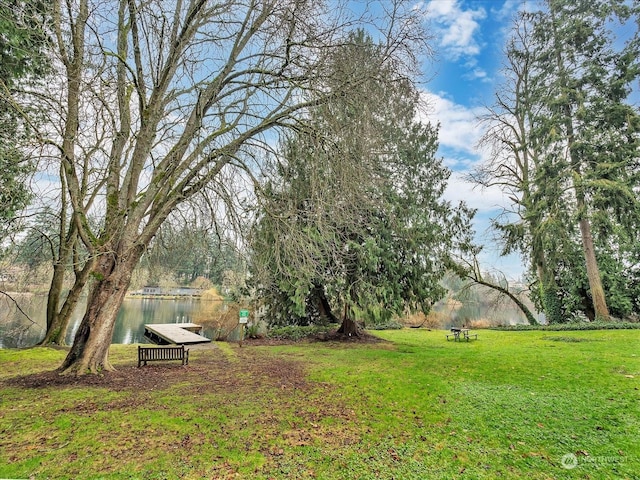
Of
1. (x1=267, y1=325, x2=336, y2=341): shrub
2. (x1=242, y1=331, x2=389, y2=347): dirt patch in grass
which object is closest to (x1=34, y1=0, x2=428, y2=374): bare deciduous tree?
(x1=242, y1=331, x2=389, y2=347): dirt patch in grass

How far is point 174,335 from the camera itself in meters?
14.6

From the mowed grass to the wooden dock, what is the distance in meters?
5.97

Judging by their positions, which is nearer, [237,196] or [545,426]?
[545,426]

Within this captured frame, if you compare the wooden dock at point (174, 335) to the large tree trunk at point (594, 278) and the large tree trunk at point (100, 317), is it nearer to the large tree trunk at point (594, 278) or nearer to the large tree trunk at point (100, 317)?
the large tree trunk at point (100, 317)

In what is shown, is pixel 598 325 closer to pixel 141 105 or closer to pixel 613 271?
pixel 613 271

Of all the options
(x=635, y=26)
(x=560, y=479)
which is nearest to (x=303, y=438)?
(x=560, y=479)

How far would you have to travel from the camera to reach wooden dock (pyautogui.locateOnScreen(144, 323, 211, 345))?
13175 millimetres

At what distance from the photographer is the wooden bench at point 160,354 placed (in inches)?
293

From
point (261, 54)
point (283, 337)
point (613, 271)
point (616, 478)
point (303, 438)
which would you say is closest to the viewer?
point (616, 478)

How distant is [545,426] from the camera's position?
4.07m

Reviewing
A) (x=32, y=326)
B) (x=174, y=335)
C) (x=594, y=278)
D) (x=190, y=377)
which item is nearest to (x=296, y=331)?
(x=174, y=335)

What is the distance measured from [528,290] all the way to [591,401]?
17046mm

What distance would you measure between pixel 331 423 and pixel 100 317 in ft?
16.3

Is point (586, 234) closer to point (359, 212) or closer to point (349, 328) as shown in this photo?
point (349, 328)
